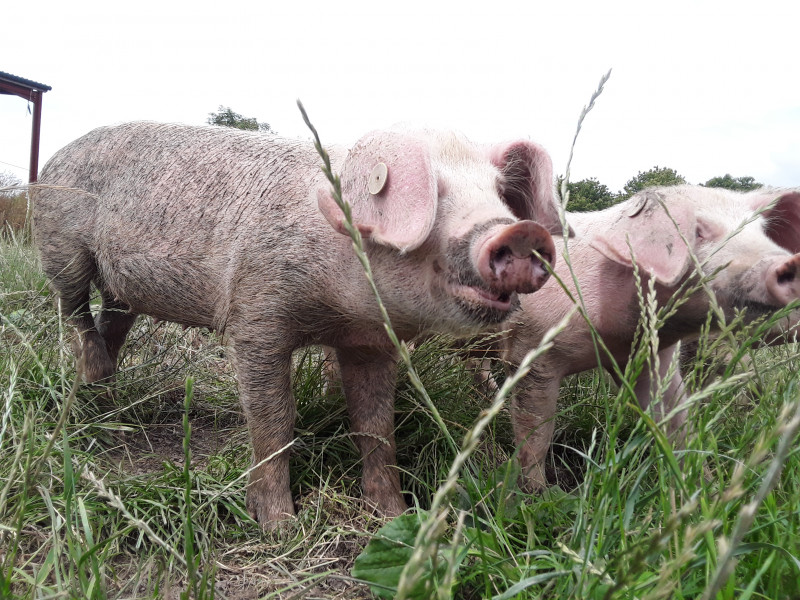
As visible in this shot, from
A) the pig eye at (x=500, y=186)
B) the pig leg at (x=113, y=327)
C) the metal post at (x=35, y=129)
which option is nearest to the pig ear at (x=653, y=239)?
the pig eye at (x=500, y=186)

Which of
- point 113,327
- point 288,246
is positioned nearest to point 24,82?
point 113,327

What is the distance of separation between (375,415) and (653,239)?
1285 millimetres

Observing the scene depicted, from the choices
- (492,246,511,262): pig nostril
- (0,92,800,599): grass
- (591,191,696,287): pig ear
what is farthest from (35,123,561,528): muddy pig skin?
(591,191,696,287): pig ear

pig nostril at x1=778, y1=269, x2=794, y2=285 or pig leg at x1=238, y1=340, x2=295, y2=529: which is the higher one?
pig nostril at x1=778, y1=269, x2=794, y2=285

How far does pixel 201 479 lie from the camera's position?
2500mm

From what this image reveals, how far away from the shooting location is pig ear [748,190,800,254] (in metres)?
2.63

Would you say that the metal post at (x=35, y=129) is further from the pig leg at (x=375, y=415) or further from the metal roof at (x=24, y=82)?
the pig leg at (x=375, y=415)

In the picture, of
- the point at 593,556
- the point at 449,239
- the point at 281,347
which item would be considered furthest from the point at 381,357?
the point at 593,556

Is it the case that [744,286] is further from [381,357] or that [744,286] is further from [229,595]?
[229,595]

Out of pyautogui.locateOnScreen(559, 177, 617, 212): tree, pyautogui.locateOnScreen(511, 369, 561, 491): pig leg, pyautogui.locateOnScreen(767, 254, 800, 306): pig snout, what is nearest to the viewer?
pyautogui.locateOnScreen(767, 254, 800, 306): pig snout

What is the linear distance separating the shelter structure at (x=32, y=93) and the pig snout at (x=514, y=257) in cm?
981

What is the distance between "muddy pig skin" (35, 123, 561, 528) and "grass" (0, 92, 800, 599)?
0.20 metres

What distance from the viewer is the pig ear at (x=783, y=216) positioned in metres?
2.63

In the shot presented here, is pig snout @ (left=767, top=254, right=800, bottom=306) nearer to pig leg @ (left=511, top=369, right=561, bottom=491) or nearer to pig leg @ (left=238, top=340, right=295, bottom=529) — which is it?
pig leg @ (left=511, top=369, right=561, bottom=491)
